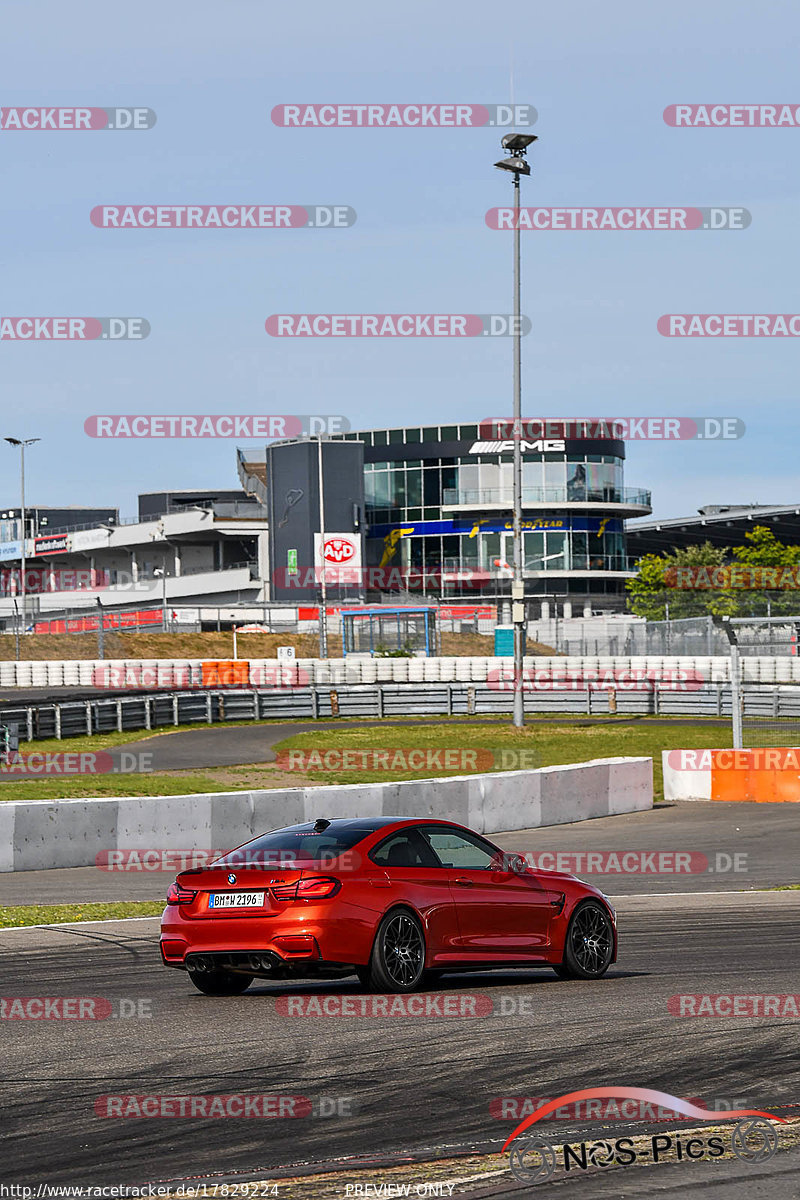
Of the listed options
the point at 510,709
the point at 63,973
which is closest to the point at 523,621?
the point at 510,709

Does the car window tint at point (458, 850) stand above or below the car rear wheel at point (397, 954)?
above

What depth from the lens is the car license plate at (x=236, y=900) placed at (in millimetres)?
9906

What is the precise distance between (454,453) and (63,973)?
88673 millimetres

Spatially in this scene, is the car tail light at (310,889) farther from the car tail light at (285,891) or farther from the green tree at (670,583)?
the green tree at (670,583)

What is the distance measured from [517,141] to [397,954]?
27575 millimetres

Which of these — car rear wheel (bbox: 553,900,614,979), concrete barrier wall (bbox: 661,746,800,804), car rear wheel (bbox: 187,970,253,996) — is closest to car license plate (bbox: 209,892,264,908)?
car rear wheel (bbox: 187,970,253,996)

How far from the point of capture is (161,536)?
10719cm

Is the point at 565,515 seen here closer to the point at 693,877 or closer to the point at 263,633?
the point at 263,633

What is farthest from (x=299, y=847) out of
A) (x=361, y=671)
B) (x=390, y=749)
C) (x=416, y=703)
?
(x=361, y=671)

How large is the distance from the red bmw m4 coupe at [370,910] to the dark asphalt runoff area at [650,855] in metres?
6.66

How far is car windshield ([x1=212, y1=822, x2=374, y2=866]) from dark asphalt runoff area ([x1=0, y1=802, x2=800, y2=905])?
650 cm

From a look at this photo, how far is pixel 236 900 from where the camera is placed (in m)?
9.98

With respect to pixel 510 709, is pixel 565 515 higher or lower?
higher

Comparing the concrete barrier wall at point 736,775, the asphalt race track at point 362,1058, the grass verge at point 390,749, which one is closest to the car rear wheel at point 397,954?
the asphalt race track at point 362,1058
